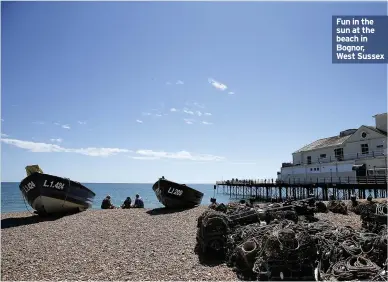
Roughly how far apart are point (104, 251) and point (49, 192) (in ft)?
33.0

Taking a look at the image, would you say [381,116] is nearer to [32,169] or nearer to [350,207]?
[350,207]

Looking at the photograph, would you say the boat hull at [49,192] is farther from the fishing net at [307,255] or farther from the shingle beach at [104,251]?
the fishing net at [307,255]

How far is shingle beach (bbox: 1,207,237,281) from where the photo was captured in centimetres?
784

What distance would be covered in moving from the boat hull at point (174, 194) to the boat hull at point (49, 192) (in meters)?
5.62

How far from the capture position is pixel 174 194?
21203mm

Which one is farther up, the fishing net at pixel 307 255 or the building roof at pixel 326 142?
the building roof at pixel 326 142

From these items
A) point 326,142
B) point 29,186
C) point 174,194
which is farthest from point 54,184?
point 326,142

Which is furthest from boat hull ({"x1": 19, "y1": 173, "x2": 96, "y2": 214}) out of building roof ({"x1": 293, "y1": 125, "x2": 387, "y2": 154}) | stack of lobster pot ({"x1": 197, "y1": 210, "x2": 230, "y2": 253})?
building roof ({"x1": 293, "y1": 125, "x2": 387, "y2": 154})

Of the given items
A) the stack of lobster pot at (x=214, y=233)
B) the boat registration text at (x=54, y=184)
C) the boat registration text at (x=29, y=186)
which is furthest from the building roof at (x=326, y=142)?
the boat registration text at (x=29, y=186)

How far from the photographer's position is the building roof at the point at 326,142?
43766 mm

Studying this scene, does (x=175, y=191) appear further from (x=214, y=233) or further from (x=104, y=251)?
(x=214, y=233)

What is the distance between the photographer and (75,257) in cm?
931

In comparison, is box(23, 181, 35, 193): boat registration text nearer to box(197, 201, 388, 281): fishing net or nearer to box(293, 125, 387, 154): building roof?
box(197, 201, 388, 281): fishing net

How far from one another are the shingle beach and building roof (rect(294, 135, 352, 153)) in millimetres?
35260
